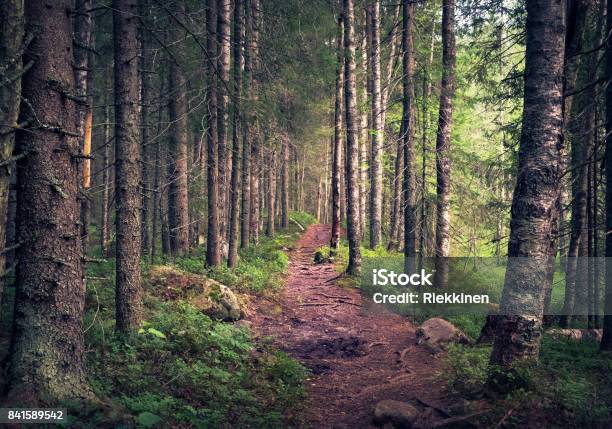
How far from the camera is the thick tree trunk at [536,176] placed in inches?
227

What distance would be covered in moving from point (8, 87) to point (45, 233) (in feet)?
5.18

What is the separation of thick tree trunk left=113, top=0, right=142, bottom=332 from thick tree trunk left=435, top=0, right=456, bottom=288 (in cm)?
859

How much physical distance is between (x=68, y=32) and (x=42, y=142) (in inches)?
54.9

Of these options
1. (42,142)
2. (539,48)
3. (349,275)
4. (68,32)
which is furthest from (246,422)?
(349,275)

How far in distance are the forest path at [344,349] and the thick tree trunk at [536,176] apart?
5.40 feet

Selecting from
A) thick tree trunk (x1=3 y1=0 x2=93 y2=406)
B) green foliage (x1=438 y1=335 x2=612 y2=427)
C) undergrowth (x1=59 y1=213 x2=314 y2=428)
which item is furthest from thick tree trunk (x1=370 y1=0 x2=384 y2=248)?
thick tree trunk (x1=3 y1=0 x2=93 y2=406)

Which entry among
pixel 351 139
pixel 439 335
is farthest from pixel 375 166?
pixel 439 335

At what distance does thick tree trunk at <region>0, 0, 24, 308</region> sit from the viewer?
4281 millimetres

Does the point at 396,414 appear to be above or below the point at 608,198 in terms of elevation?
below

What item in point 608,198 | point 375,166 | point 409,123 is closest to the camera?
point 608,198

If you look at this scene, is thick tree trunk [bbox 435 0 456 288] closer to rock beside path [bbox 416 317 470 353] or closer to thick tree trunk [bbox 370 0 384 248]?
rock beside path [bbox 416 317 470 353]

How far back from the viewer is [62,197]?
4828 mm

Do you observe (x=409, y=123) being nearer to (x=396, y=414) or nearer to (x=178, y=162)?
(x=178, y=162)

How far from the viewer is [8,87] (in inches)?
174
